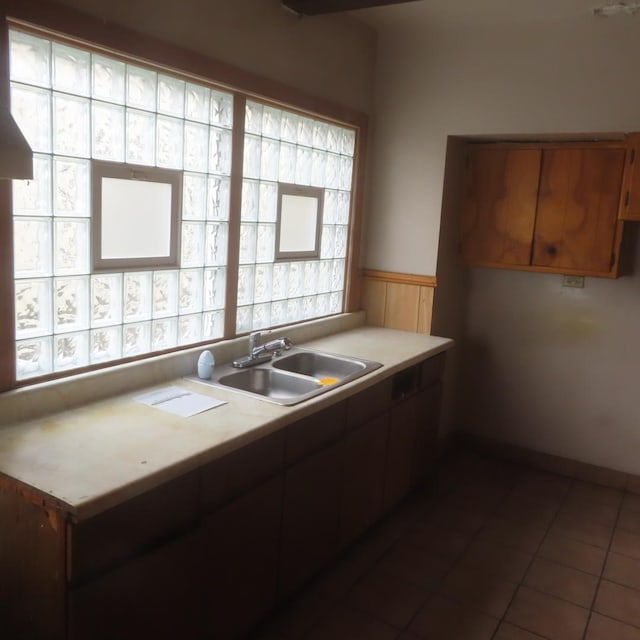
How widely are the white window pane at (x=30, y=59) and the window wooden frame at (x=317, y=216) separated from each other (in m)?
1.27

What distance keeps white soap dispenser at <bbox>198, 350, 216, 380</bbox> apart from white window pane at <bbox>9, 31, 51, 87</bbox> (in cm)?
112

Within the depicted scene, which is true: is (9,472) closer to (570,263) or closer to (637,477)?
(570,263)

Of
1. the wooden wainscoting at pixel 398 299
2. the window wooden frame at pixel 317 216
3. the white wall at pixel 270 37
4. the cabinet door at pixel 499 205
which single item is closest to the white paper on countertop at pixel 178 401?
the window wooden frame at pixel 317 216

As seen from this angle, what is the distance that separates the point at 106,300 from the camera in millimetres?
2223

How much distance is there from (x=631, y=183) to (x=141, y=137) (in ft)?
7.79

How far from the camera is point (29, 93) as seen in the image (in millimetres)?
1859

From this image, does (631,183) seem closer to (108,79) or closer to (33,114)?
(108,79)

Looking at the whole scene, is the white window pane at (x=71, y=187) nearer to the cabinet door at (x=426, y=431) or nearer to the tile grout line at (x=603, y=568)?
the cabinet door at (x=426, y=431)

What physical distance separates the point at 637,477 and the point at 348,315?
6.42 ft

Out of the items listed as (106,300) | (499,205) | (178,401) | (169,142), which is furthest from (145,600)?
(499,205)

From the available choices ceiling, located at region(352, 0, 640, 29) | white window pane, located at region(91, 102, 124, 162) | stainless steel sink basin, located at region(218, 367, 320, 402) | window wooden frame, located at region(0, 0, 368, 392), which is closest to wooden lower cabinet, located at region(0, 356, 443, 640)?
stainless steel sink basin, located at region(218, 367, 320, 402)

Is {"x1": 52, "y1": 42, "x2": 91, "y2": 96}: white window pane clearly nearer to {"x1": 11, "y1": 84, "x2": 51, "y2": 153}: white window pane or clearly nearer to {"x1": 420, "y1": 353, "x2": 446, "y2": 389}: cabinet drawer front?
{"x1": 11, "y1": 84, "x2": 51, "y2": 153}: white window pane

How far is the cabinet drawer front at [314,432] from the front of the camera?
219 centimetres

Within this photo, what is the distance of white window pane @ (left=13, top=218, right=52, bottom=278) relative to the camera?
1.90m
